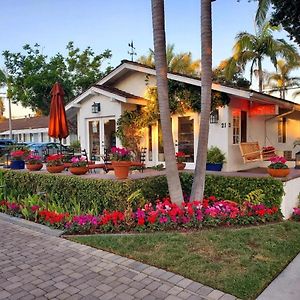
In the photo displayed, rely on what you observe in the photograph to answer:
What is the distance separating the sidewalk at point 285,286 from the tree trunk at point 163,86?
2556 millimetres

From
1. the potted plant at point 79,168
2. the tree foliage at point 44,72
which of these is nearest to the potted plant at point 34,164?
the potted plant at point 79,168

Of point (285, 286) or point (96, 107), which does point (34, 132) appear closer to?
point (96, 107)

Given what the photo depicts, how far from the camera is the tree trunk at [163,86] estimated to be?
6.00 meters

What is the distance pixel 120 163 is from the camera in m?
6.73

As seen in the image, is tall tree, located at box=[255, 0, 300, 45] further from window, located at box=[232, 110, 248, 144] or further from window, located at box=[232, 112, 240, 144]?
window, located at box=[232, 112, 240, 144]

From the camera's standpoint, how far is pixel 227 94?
11117 millimetres

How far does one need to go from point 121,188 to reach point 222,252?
2638 millimetres

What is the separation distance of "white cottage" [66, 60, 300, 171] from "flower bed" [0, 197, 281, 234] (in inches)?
198

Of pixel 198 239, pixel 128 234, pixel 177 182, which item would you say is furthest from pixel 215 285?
pixel 177 182

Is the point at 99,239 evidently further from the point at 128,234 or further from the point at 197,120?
the point at 197,120

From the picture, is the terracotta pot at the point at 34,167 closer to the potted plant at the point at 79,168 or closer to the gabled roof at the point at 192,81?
the potted plant at the point at 79,168

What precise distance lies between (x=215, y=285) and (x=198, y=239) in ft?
4.44

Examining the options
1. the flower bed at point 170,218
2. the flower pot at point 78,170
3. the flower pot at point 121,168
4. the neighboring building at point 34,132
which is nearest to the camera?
the flower bed at point 170,218

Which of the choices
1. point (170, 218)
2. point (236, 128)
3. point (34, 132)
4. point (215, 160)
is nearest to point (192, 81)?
point (236, 128)
